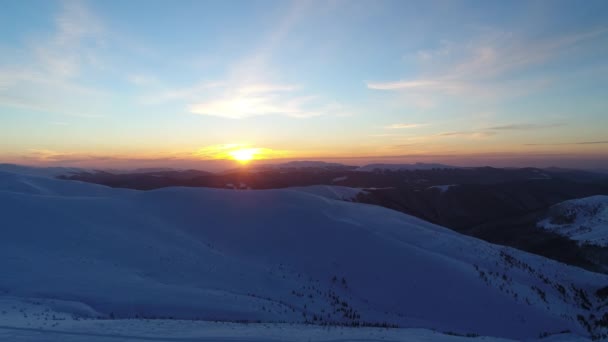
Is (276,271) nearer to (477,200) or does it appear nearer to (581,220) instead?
(581,220)

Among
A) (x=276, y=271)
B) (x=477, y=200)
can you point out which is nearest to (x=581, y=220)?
(x=477, y=200)

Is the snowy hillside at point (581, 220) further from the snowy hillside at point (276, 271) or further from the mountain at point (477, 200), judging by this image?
the snowy hillside at point (276, 271)

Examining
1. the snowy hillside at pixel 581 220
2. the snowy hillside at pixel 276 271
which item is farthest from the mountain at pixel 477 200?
the snowy hillside at pixel 276 271

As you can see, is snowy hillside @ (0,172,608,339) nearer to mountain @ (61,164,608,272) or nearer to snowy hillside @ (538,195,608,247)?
mountain @ (61,164,608,272)

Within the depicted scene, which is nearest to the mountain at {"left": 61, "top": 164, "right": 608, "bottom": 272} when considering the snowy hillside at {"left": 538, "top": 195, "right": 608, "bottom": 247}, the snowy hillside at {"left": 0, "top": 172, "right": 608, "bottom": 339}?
the snowy hillside at {"left": 538, "top": 195, "right": 608, "bottom": 247}

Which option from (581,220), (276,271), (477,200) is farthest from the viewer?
(477,200)

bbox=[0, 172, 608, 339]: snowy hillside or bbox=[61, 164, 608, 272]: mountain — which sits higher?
bbox=[0, 172, 608, 339]: snowy hillside
